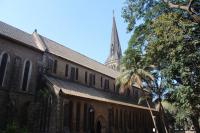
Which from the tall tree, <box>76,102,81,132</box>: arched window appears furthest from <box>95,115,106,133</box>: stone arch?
the tall tree

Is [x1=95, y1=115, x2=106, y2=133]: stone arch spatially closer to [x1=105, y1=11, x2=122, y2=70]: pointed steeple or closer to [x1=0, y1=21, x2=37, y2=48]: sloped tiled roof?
[x1=0, y1=21, x2=37, y2=48]: sloped tiled roof

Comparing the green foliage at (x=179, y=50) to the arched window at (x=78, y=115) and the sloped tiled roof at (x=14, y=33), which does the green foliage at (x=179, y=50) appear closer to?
the arched window at (x=78, y=115)

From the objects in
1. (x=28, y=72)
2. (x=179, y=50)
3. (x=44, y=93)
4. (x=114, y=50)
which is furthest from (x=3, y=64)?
(x=114, y=50)

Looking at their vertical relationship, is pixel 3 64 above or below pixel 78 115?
above

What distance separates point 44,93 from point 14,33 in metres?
7.87

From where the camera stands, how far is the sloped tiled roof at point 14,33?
22.9 metres

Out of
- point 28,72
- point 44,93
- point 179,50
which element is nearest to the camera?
point 179,50

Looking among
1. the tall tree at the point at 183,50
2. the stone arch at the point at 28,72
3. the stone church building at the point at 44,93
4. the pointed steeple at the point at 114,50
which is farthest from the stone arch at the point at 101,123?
the pointed steeple at the point at 114,50

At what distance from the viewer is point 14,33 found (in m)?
24.9

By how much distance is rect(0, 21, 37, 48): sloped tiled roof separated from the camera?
75.1ft

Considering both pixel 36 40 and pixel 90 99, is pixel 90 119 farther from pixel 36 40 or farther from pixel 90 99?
pixel 36 40

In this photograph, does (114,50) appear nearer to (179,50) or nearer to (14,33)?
(14,33)

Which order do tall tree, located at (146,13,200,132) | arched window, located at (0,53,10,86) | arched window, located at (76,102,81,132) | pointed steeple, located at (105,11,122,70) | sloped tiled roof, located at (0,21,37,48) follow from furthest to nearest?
pointed steeple, located at (105,11,122,70), arched window, located at (76,102,81,132), sloped tiled roof, located at (0,21,37,48), arched window, located at (0,53,10,86), tall tree, located at (146,13,200,132)

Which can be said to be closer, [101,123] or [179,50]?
[179,50]
